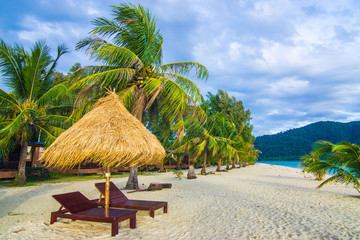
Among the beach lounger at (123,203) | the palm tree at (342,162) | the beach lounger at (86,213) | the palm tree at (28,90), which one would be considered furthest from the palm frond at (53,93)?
the palm tree at (342,162)

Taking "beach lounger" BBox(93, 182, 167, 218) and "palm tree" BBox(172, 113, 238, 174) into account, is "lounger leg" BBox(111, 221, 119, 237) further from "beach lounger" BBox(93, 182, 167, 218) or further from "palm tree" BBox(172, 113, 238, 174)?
"palm tree" BBox(172, 113, 238, 174)

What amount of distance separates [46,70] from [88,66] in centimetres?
309

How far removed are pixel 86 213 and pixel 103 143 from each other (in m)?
1.26

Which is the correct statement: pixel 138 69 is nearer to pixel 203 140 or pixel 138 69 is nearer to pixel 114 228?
pixel 114 228

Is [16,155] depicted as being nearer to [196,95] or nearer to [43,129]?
[43,129]

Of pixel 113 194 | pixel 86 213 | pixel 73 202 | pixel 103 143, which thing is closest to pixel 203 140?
pixel 113 194

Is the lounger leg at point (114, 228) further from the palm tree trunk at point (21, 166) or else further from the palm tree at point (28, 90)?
the palm tree trunk at point (21, 166)

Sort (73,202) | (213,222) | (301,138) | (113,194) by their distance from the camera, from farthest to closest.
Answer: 1. (301,138)
2. (113,194)
3. (213,222)
4. (73,202)

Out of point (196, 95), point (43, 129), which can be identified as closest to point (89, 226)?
point (196, 95)

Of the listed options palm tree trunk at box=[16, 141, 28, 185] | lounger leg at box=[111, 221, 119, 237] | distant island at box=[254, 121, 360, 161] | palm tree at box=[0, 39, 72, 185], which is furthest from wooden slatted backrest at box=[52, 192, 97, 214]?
distant island at box=[254, 121, 360, 161]

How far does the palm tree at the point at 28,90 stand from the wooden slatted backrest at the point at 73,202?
607 cm

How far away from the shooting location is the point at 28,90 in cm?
1038

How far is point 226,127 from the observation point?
865 inches

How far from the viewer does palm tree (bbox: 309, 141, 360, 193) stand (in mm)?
7371
